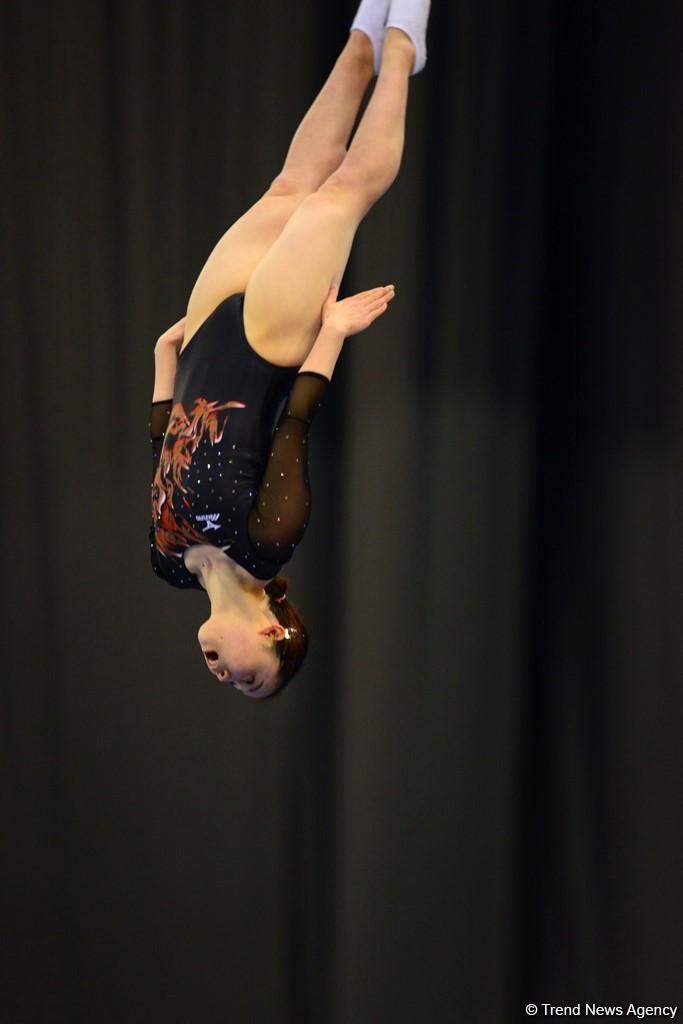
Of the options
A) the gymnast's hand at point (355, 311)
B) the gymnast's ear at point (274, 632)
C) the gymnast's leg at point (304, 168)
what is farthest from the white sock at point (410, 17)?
the gymnast's ear at point (274, 632)

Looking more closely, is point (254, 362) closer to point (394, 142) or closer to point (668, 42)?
point (394, 142)

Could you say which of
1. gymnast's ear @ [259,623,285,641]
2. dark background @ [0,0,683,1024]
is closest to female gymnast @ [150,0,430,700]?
gymnast's ear @ [259,623,285,641]

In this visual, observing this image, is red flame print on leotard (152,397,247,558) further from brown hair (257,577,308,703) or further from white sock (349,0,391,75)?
white sock (349,0,391,75)

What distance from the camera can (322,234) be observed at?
6.25 feet

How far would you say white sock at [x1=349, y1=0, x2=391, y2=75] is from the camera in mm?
2062

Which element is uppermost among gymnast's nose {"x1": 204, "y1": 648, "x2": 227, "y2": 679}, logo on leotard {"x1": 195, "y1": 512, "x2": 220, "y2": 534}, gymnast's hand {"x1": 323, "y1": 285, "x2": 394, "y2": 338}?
gymnast's hand {"x1": 323, "y1": 285, "x2": 394, "y2": 338}

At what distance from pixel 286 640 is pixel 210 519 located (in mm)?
282

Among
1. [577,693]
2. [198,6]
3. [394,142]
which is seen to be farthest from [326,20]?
[577,693]

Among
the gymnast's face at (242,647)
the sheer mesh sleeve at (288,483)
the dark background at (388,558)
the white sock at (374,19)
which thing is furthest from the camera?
the dark background at (388,558)

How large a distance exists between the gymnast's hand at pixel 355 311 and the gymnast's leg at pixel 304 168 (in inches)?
9.2

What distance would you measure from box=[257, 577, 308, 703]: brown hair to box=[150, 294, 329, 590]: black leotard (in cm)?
12

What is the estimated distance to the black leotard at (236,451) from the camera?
181 centimetres

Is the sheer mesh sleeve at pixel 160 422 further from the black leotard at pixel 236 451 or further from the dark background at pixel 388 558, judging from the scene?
the dark background at pixel 388 558

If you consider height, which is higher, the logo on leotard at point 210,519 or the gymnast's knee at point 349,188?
the gymnast's knee at point 349,188
